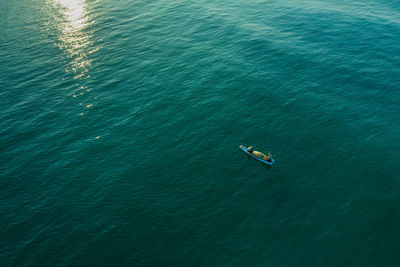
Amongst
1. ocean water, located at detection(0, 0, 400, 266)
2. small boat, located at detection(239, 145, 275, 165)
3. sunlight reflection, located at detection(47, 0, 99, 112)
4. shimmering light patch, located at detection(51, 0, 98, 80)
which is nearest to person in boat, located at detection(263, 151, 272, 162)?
small boat, located at detection(239, 145, 275, 165)

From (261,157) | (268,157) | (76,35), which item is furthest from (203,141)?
(76,35)

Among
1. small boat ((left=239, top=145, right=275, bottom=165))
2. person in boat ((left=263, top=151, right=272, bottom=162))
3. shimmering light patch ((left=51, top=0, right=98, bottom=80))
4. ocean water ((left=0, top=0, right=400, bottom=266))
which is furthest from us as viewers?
shimmering light patch ((left=51, top=0, right=98, bottom=80))

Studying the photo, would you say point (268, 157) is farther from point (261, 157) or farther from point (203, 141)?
point (203, 141)

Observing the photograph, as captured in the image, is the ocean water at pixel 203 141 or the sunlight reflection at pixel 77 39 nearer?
the ocean water at pixel 203 141

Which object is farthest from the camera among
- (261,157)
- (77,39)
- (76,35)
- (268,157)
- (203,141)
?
(76,35)

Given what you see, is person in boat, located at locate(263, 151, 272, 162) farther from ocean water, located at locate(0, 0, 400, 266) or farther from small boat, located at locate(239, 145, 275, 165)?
ocean water, located at locate(0, 0, 400, 266)

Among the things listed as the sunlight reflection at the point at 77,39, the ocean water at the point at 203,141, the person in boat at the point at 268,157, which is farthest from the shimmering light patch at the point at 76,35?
the person in boat at the point at 268,157

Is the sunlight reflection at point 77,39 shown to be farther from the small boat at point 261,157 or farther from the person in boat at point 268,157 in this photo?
the person in boat at point 268,157

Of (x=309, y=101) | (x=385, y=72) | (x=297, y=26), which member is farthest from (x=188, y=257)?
(x=297, y=26)
